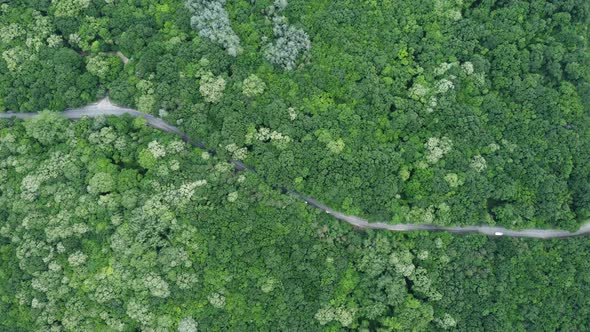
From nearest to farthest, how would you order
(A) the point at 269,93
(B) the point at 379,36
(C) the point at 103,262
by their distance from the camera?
(C) the point at 103,262 < (A) the point at 269,93 < (B) the point at 379,36

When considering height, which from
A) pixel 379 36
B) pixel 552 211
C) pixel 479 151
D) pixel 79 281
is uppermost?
pixel 379 36

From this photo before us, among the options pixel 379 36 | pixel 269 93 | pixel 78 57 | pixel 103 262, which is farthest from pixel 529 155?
pixel 78 57

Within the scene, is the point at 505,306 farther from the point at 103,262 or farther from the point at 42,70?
the point at 42,70

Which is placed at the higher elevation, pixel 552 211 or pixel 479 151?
pixel 479 151

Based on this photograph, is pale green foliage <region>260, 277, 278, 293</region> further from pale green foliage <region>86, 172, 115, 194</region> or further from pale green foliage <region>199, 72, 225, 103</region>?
pale green foliage <region>199, 72, 225, 103</region>

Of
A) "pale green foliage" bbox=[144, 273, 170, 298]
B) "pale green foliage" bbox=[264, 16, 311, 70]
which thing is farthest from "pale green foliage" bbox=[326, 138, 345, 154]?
"pale green foliage" bbox=[144, 273, 170, 298]

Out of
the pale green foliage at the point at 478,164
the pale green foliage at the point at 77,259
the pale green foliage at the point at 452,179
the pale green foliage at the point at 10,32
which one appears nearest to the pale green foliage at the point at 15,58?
the pale green foliage at the point at 10,32
